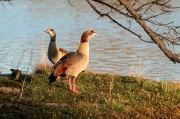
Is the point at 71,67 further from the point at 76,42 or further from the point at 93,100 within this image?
the point at 76,42

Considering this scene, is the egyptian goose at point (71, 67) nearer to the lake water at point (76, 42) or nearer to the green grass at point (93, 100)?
the green grass at point (93, 100)

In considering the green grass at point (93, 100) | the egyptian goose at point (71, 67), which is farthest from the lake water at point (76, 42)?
the egyptian goose at point (71, 67)

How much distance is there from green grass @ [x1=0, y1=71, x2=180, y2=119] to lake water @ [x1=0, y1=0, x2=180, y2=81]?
3.35ft

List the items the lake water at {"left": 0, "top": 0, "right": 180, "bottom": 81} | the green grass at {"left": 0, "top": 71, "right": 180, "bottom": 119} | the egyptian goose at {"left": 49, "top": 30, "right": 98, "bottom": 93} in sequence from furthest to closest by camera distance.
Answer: the lake water at {"left": 0, "top": 0, "right": 180, "bottom": 81}
the egyptian goose at {"left": 49, "top": 30, "right": 98, "bottom": 93}
the green grass at {"left": 0, "top": 71, "right": 180, "bottom": 119}

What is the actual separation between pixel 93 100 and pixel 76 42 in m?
11.7

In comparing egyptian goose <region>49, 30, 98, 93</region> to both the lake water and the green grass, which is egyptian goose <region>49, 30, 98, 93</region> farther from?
the lake water

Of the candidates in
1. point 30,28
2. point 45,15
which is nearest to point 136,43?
point 30,28

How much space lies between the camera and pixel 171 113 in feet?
20.0

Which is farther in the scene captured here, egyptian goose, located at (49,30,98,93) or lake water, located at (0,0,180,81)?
lake water, located at (0,0,180,81)

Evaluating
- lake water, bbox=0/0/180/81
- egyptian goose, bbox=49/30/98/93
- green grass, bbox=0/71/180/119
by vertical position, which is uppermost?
lake water, bbox=0/0/180/81

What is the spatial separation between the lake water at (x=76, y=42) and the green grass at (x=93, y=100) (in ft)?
3.35

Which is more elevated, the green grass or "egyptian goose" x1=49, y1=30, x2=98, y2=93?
"egyptian goose" x1=49, y1=30, x2=98, y2=93

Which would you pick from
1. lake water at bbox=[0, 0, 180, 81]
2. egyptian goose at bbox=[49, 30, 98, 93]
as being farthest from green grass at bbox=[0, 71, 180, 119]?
lake water at bbox=[0, 0, 180, 81]

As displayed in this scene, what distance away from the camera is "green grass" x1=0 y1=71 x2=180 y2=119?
19.4 feet
